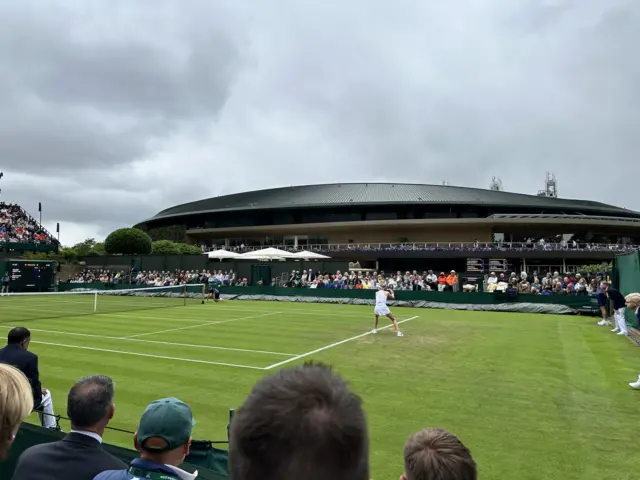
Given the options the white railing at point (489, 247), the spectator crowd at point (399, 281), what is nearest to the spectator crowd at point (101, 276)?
the spectator crowd at point (399, 281)

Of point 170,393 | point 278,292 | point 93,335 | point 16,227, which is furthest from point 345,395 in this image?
point 16,227

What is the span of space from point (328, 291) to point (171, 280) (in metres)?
15.9

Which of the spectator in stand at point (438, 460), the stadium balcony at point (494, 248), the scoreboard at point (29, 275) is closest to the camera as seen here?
the spectator in stand at point (438, 460)

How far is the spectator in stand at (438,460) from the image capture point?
6.67 ft

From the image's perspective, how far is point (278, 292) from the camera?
1329 inches

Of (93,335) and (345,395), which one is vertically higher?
(345,395)

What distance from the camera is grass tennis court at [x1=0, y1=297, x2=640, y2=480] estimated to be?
6.25 m

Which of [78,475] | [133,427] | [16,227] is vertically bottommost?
[133,427]

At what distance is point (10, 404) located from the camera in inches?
95.2

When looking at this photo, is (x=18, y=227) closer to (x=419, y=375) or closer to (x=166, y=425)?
(x=419, y=375)

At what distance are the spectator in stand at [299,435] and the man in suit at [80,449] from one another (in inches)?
88.3

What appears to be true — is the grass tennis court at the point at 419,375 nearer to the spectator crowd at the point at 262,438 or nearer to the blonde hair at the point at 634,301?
the blonde hair at the point at 634,301

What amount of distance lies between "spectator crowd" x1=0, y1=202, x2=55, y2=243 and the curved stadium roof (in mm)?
21089

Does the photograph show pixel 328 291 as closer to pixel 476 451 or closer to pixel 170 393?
pixel 170 393
